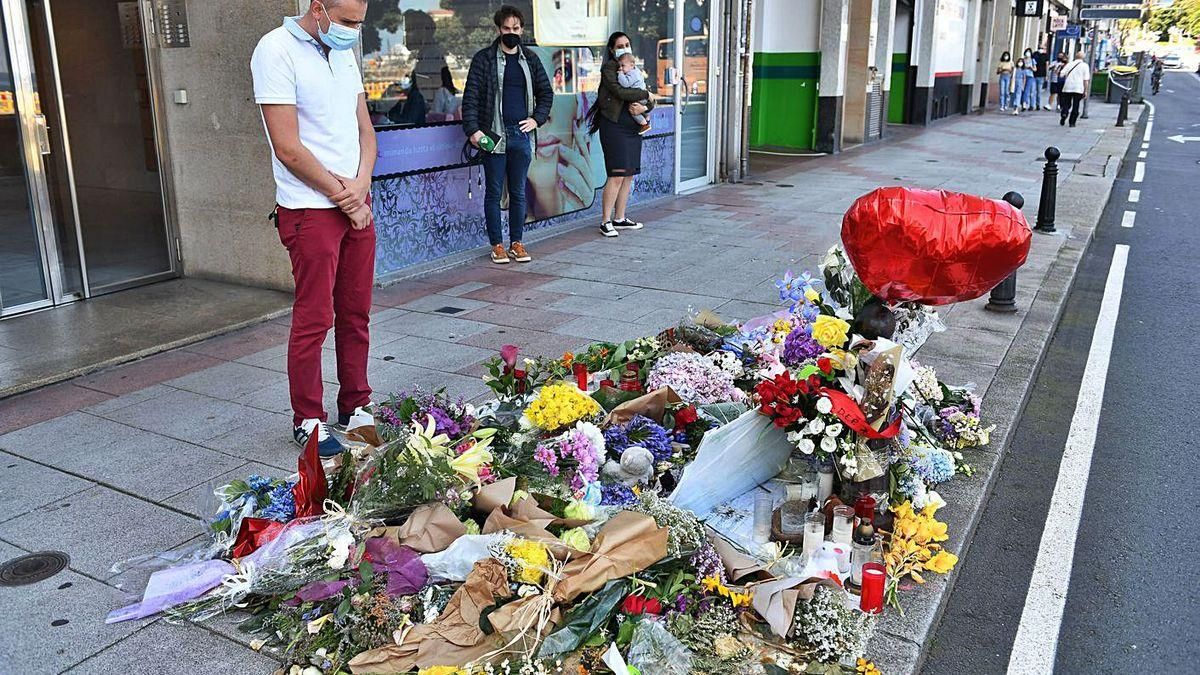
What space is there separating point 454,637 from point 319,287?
2071 mm

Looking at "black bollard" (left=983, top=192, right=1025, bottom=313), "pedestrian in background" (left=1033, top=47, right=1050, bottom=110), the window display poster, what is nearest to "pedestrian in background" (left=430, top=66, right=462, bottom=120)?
the window display poster

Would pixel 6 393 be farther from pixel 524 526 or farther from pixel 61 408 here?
pixel 524 526

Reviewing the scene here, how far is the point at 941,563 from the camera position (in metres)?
3.55

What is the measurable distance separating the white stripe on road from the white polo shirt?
3.39m

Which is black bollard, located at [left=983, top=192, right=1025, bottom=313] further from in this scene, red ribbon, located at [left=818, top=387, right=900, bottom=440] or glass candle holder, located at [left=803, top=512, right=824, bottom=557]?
glass candle holder, located at [left=803, top=512, right=824, bottom=557]

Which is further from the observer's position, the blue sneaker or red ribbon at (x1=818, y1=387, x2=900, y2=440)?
the blue sneaker

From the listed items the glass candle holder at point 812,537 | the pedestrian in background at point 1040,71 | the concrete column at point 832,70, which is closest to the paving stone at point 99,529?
the glass candle holder at point 812,537

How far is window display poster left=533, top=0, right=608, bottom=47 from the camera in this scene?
9.62m

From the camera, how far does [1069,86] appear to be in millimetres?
23688

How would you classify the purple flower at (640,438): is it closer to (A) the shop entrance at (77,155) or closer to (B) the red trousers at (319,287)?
(B) the red trousers at (319,287)

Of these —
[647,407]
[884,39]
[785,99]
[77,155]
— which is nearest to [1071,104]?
[884,39]

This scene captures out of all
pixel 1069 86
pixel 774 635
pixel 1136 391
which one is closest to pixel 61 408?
pixel 774 635

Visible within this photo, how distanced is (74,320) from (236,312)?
1.08 meters

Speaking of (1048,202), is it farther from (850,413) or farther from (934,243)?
(850,413)
